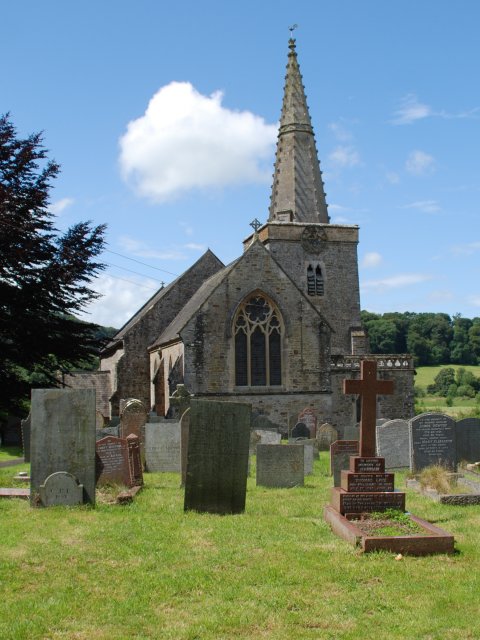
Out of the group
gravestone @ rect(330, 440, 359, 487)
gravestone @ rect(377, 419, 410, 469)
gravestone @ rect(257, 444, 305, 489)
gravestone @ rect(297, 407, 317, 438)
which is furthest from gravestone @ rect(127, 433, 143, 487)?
gravestone @ rect(297, 407, 317, 438)

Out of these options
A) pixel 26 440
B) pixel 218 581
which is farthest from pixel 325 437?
pixel 218 581

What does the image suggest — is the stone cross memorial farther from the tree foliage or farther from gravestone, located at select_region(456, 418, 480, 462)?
the tree foliage

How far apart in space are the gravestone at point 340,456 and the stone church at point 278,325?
10771 mm

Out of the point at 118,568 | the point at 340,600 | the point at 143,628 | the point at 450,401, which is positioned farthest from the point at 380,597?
the point at 450,401

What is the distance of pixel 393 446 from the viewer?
15656mm

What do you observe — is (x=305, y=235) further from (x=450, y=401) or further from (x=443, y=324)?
(x=443, y=324)

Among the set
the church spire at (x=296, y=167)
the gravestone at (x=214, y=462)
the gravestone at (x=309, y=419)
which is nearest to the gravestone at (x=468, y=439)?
the gravestone at (x=214, y=462)

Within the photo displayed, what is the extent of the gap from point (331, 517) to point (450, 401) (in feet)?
173

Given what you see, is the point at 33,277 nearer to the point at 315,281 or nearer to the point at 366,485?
the point at 366,485

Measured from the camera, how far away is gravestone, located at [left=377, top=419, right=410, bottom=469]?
51.2 feet

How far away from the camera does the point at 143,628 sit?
569cm

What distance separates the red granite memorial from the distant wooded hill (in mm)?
78123

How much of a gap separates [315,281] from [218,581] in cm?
3041

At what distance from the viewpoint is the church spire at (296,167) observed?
121ft
